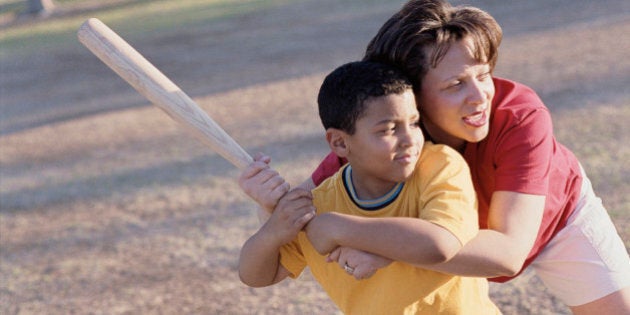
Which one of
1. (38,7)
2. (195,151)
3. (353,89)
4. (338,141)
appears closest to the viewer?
(353,89)

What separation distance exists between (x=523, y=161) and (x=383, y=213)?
43cm

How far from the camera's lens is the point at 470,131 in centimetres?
248

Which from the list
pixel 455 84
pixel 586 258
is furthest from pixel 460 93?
pixel 586 258

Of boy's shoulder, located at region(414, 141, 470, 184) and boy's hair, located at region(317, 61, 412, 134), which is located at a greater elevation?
boy's hair, located at region(317, 61, 412, 134)

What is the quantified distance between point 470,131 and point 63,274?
311 centimetres

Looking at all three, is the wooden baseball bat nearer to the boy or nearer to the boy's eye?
the boy

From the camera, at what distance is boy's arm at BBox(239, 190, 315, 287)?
2.31 metres

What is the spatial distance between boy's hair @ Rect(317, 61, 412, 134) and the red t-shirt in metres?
0.36

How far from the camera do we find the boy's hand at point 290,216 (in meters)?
2.31

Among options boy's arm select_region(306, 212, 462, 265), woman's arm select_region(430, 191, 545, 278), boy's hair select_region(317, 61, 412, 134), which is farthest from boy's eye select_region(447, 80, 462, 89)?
boy's arm select_region(306, 212, 462, 265)

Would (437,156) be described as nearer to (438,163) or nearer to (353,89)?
(438,163)

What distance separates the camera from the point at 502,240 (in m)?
2.35

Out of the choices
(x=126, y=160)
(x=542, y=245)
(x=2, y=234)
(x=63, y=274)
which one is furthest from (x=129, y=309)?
(x=126, y=160)

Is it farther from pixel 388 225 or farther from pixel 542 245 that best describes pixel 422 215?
pixel 542 245
